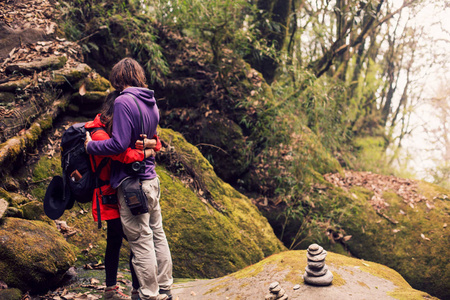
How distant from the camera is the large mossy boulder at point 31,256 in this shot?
2.73 m

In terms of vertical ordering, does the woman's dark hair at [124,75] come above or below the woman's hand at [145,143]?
above

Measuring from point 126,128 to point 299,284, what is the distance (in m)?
2.30

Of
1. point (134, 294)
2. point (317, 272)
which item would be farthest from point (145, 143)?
point (317, 272)

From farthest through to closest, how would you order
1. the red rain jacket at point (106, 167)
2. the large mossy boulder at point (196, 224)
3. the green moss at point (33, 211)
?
the large mossy boulder at point (196, 224) → the green moss at point (33, 211) → the red rain jacket at point (106, 167)

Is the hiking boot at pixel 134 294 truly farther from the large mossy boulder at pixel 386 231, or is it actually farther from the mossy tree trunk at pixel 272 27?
the mossy tree trunk at pixel 272 27

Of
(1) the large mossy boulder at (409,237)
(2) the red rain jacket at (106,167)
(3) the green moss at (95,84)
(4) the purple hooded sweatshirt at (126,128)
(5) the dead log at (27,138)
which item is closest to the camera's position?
(4) the purple hooded sweatshirt at (126,128)

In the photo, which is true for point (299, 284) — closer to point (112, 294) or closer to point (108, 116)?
point (112, 294)

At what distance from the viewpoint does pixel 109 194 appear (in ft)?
9.09

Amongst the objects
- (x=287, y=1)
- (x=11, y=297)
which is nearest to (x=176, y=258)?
(x=11, y=297)

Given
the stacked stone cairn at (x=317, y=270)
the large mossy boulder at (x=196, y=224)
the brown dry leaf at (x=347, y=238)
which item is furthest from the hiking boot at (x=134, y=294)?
the brown dry leaf at (x=347, y=238)

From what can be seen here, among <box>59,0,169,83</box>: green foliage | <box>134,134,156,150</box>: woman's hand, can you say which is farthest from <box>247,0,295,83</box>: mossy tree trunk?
<box>134,134,156,150</box>: woman's hand

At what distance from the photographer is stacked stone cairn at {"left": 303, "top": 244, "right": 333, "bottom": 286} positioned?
3068 millimetres

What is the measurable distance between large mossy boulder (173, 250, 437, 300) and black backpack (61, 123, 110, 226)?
1616mm

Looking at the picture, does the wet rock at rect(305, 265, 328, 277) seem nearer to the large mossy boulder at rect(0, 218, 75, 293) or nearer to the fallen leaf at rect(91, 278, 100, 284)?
the fallen leaf at rect(91, 278, 100, 284)
